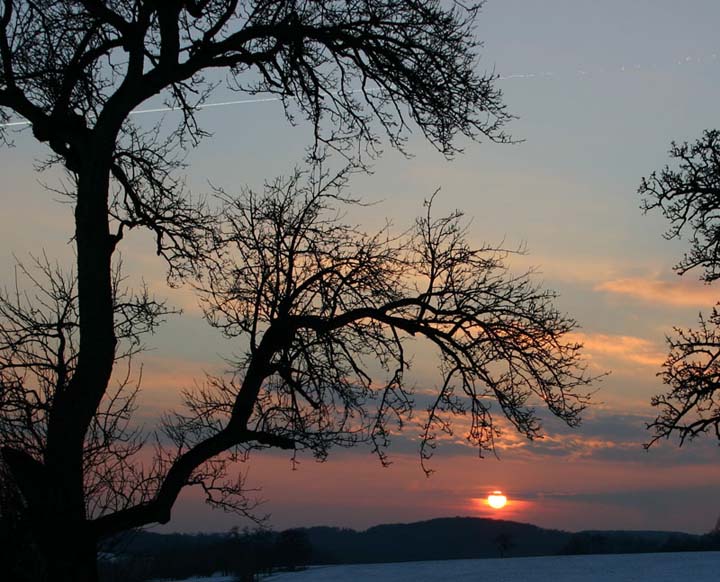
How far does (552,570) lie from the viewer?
53.4 meters

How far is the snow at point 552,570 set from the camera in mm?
47656

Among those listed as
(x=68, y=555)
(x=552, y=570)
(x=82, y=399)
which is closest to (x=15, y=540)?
(x=68, y=555)

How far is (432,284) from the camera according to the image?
961 centimetres

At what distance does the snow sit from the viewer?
47.7 meters

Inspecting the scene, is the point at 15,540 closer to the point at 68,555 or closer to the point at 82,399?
the point at 68,555

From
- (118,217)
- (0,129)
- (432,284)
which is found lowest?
(432,284)

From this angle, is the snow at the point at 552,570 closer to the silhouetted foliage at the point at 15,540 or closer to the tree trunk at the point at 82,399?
the silhouetted foliage at the point at 15,540

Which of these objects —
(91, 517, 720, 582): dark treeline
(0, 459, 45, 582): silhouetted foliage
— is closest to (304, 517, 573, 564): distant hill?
(91, 517, 720, 582): dark treeline

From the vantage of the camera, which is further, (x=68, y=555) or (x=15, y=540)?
(x=15, y=540)

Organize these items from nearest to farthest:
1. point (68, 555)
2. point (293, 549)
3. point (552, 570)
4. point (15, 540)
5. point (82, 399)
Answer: point (68, 555)
point (82, 399)
point (15, 540)
point (552, 570)
point (293, 549)

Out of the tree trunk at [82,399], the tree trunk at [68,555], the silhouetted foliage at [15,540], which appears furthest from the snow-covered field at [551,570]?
the tree trunk at [82,399]

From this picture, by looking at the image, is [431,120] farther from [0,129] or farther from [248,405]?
[0,129]

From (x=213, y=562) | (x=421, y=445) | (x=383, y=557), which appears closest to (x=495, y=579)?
(x=213, y=562)

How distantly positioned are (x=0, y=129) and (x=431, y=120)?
18.1 feet
